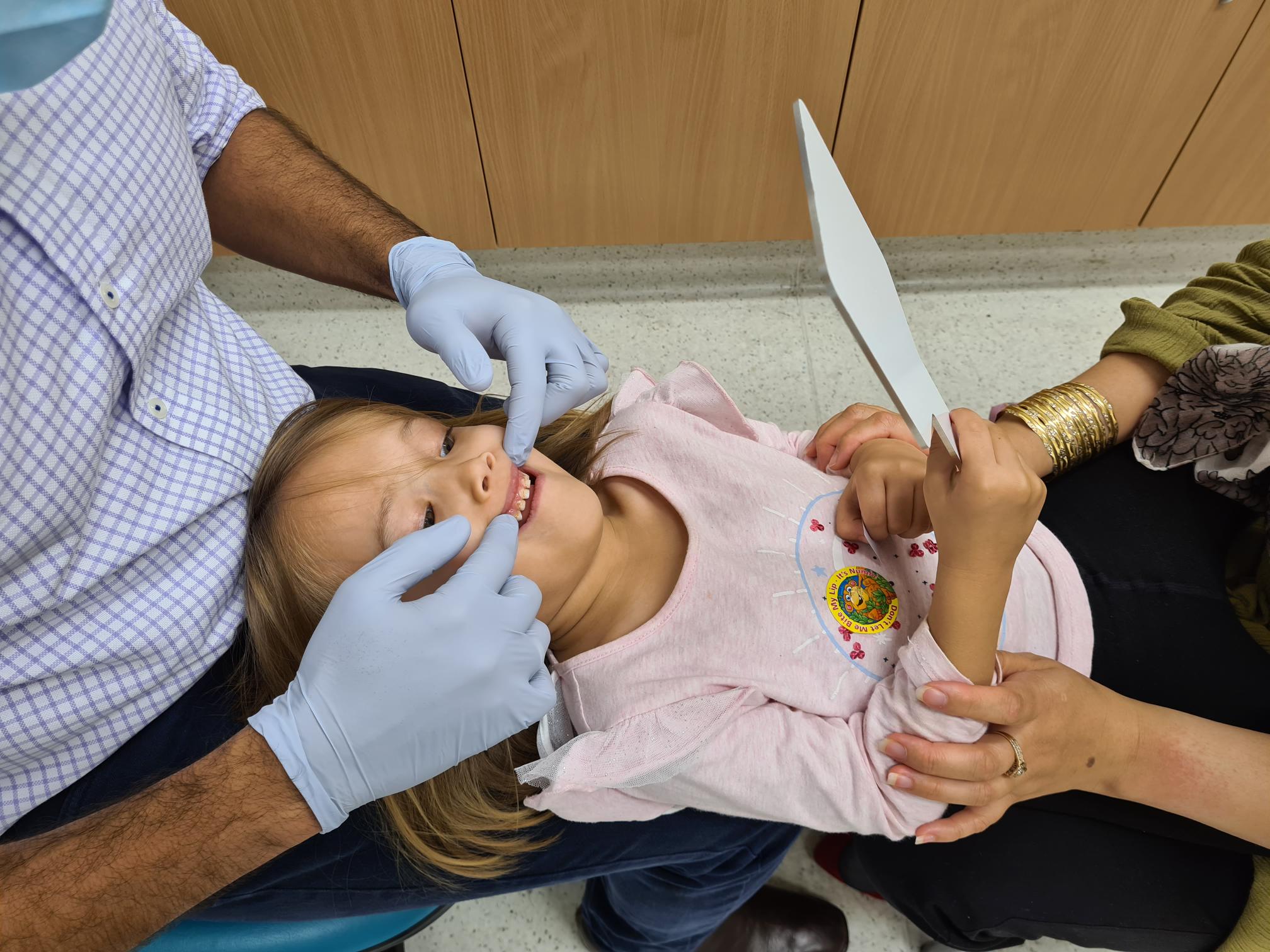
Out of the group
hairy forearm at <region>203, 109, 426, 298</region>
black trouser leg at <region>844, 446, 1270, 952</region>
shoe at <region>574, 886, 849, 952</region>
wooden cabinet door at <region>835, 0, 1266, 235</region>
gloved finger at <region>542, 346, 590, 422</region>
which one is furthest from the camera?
wooden cabinet door at <region>835, 0, 1266, 235</region>

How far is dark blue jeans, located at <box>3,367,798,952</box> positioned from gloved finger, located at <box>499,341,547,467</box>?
1.49 feet

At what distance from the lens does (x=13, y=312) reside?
2.57 ft

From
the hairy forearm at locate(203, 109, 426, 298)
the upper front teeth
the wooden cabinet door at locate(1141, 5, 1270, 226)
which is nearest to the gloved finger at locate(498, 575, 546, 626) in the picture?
the upper front teeth

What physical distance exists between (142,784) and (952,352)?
1.96 metres

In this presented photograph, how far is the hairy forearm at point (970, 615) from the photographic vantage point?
34.1 inches

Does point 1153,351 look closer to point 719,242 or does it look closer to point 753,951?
point 753,951

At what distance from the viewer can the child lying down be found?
0.90m

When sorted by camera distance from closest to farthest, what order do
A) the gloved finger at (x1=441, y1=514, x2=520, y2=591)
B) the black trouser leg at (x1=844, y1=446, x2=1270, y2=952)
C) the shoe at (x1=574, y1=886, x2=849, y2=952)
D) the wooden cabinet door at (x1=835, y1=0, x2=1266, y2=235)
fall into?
the gloved finger at (x1=441, y1=514, x2=520, y2=591), the black trouser leg at (x1=844, y1=446, x2=1270, y2=952), the shoe at (x1=574, y1=886, x2=849, y2=952), the wooden cabinet door at (x1=835, y1=0, x2=1266, y2=235)

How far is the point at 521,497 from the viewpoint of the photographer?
3.34ft

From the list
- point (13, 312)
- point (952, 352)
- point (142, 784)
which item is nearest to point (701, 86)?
point (952, 352)

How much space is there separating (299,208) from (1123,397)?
1.24m

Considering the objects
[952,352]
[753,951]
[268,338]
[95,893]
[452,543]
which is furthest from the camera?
[268,338]

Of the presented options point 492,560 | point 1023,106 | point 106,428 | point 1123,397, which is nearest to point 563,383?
point 492,560

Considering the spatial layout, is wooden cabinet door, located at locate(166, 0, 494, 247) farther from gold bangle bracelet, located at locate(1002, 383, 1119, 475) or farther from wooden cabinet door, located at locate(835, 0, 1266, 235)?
gold bangle bracelet, located at locate(1002, 383, 1119, 475)
